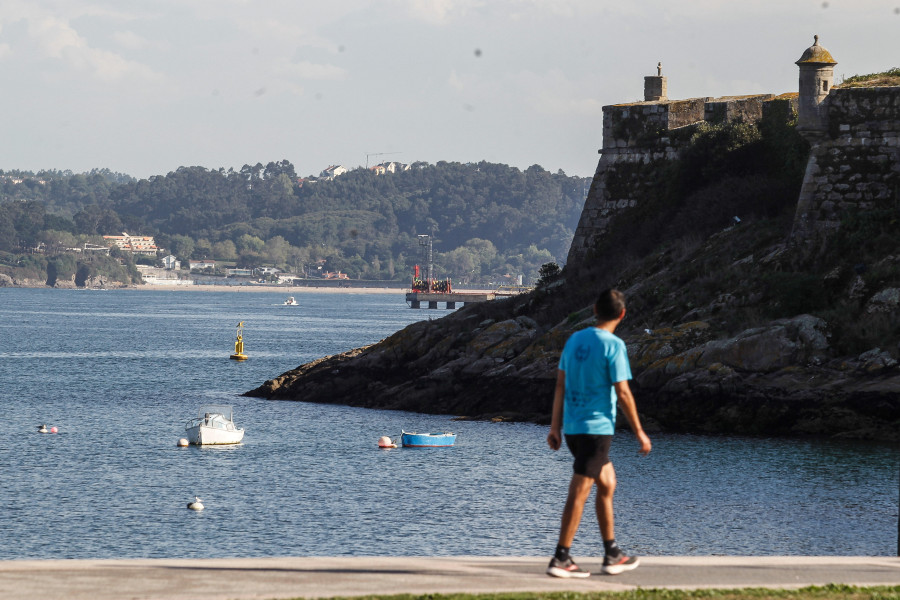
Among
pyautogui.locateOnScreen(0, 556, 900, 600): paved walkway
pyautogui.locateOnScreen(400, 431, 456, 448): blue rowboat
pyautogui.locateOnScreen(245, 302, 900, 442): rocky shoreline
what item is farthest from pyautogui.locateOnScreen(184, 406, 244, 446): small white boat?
pyautogui.locateOnScreen(0, 556, 900, 600): paved walkway

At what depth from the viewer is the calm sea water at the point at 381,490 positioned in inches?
1080

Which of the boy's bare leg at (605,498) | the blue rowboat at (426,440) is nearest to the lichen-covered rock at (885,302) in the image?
the blue rowboat at (426,440)

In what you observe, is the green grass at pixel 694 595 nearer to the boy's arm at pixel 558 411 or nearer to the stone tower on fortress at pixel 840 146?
the boy's arm at pixel 558 411

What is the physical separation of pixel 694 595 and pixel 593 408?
2.09 metres

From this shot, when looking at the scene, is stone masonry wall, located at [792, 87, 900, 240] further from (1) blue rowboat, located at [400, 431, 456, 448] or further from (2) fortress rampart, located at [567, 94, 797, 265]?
(1) blue rowboat, located at [400, 431, 456, 448]

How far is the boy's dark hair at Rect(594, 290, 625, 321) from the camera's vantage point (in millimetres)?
12398

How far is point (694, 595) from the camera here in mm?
11320

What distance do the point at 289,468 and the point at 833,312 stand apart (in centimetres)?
1901

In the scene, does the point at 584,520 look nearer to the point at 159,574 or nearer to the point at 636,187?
the point at 159,574

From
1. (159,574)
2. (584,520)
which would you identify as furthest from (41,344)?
(159,574)

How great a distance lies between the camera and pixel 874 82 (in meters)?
48.9

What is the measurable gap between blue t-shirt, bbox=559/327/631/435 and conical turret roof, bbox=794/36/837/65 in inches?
1489

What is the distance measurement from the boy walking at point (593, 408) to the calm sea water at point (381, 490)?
40.8 feet

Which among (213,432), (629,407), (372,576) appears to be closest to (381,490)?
(213,432)
